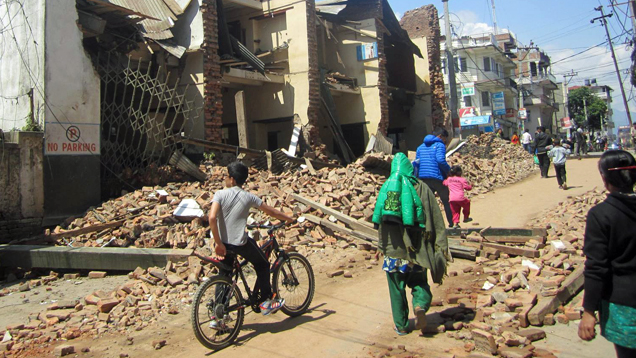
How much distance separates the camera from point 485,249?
7.20 m

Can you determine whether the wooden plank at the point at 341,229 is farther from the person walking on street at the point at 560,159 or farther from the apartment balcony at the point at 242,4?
the apartment balcony at the point at 242,4

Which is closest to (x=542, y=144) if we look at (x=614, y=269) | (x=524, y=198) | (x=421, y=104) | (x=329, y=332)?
(x=524, y=198)

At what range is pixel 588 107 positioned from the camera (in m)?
62.6

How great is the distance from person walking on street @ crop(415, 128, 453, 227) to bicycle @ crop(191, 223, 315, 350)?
3.70 metres

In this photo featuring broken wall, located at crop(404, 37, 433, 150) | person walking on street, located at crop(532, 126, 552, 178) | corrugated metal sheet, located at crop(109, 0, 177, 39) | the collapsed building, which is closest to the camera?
the collapsed building

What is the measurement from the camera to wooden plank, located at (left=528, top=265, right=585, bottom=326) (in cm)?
431

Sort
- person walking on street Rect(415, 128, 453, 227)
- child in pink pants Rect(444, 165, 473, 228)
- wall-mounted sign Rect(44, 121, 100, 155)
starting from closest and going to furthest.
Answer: person walking on street Rect(415, 128, 453, 227) < child in pink pants Rect(444, 165, 473, 228) < wall-mounted sign Rect(44, 121, 100, 155)

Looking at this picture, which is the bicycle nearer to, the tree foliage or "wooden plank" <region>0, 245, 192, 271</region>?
"wooden plank" <region>0, 245, 192, 271</region>

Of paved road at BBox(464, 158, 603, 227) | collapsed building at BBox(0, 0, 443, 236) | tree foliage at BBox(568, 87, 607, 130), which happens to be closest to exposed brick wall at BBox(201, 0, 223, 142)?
collapsed building at BBox(0, 0, 443, 236)

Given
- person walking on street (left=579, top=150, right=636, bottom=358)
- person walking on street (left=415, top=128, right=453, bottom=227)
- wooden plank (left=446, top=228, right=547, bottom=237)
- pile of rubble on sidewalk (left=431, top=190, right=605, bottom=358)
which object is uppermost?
person walking on street (left=415, top=128, right=453, bottom=227)

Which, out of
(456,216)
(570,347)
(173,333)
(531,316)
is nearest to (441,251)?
(531,316)

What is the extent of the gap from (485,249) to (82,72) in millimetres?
9095

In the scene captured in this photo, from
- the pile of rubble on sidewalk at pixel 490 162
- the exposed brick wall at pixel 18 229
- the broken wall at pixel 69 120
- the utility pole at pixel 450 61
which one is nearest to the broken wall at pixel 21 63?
the broken wall at pixel 69 120

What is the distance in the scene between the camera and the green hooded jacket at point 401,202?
4.27 m
